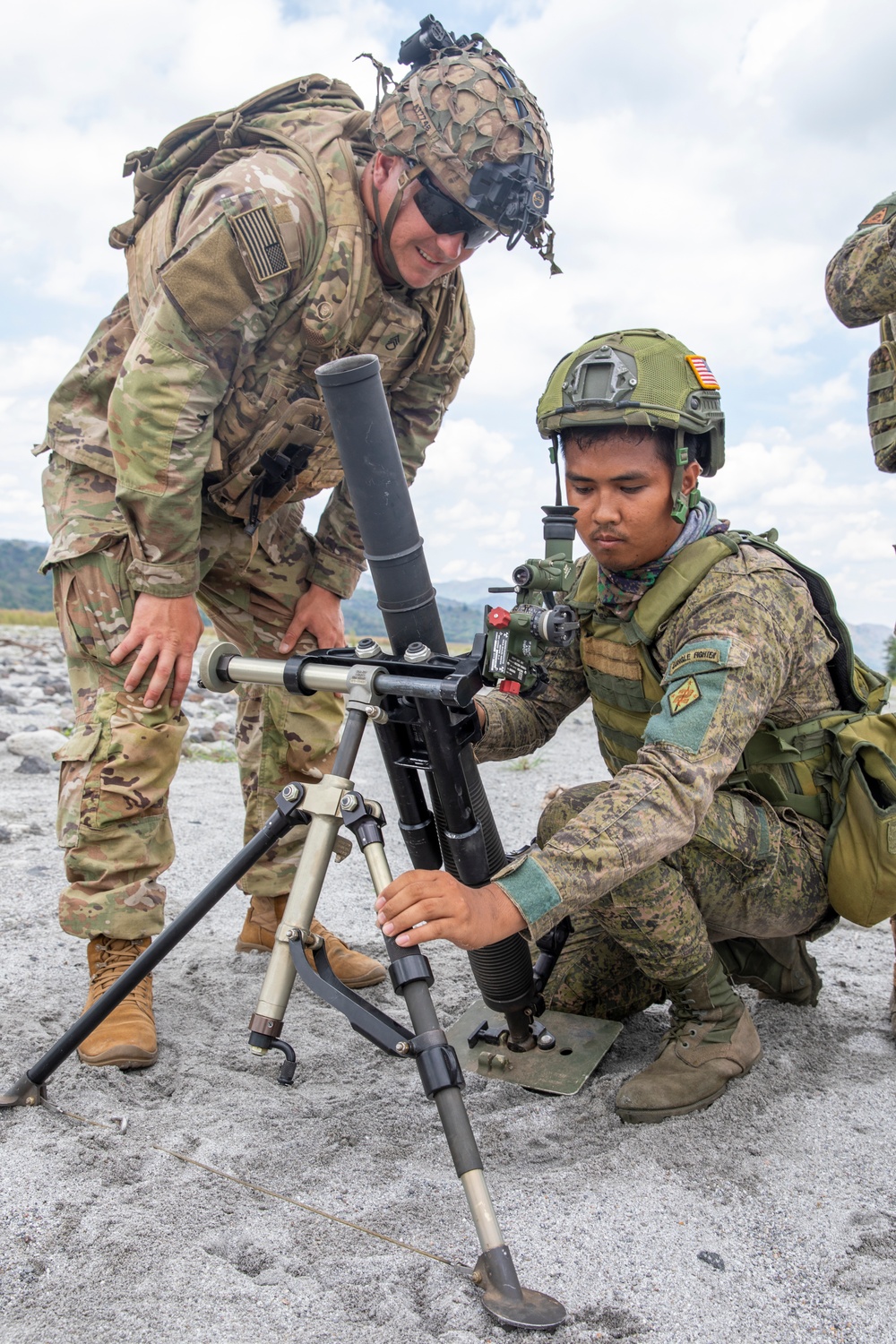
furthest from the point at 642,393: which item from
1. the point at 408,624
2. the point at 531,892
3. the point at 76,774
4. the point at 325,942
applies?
the point at 325,942

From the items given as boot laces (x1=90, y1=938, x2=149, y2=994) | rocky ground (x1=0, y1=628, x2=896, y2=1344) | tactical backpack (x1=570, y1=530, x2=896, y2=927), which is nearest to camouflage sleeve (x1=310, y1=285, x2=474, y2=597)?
tactical backpack (x1=570, y1=530, x2=896, y2=927)

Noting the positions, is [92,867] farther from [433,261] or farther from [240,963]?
[433,261]

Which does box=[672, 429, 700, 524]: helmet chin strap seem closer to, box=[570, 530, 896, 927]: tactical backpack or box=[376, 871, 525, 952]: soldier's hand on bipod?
box=[570, 530, 896, 927]: tactical backpack

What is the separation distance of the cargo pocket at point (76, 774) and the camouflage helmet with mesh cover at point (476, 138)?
6.87ft

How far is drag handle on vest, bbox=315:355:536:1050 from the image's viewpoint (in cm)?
225

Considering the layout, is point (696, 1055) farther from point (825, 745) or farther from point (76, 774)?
point (76, 774)

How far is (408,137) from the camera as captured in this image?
329 centimetres

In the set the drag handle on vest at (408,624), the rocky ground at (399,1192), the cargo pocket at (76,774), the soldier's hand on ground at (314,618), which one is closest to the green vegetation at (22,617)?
the soldier's hand on ground at (314,618)

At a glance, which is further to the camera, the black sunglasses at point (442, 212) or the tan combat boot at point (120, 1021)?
the black sunglasses at point (442, 212)

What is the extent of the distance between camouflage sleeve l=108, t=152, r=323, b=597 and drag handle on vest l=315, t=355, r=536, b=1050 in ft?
3.34

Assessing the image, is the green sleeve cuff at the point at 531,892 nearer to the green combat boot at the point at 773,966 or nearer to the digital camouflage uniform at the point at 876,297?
the green combat boot at the point at 773,966

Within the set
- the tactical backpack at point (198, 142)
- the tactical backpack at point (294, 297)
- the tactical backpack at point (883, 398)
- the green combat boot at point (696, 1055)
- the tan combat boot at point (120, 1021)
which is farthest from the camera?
the tactical backpack at point (883, 398)

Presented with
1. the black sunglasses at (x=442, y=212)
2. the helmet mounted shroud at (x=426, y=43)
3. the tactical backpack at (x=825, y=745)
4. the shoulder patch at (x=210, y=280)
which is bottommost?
the tactical backpack at (x=825, y=745)

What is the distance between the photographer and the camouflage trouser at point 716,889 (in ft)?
9.02
